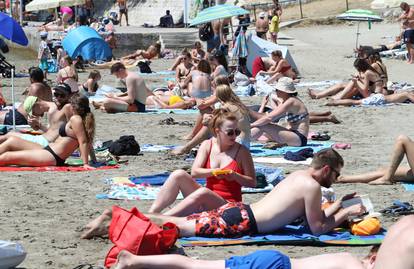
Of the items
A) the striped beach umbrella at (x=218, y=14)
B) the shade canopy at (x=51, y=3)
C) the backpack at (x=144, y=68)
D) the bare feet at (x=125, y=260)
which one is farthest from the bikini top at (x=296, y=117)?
the shade canopy at (x=51, y=3)

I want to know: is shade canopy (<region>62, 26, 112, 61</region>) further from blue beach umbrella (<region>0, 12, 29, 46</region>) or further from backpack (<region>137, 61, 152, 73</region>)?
blue beach umbrella (<region>0, 12, 29, 46</region>)

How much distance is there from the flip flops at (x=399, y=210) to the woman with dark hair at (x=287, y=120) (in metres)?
3.84

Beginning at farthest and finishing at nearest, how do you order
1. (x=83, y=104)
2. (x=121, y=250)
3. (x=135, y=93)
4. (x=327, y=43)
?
(x=327, y=43) → (x=135, y=93) → (x=83, y=104) → (x=121, y=250)

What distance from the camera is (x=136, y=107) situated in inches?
667

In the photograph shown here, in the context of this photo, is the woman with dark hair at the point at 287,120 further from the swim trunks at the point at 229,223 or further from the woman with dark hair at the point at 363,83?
the swim trunks at the point at 229,223

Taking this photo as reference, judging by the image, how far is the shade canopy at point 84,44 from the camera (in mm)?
25875

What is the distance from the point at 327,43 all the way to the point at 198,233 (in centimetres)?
2477

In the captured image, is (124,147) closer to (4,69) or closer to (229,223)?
(229,223)

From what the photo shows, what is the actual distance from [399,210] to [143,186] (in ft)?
8.70

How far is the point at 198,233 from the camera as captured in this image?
7.73 m

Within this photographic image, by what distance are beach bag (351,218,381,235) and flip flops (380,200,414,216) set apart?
75 centimetres

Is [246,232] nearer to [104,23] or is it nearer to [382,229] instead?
[382,229]

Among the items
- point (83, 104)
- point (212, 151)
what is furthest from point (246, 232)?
point (83, 104)

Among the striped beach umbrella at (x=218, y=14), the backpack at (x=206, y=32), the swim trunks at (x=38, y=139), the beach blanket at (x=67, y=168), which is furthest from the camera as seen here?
the backpack at (x=206, y=32)
